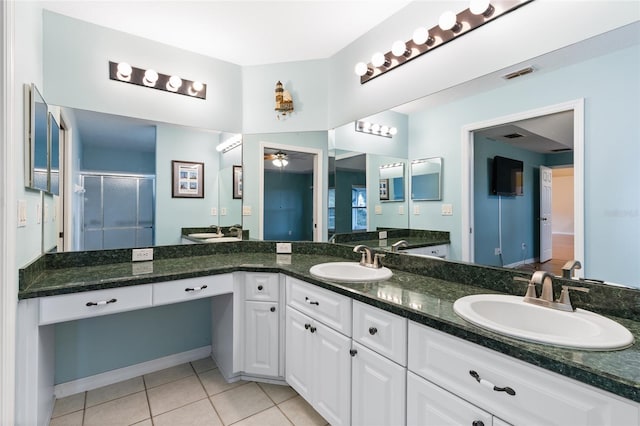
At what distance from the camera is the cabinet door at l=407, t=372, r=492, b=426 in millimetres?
924

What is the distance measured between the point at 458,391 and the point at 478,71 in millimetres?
1465

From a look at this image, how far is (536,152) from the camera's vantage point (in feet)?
4.33

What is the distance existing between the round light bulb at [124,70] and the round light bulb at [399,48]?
183cm

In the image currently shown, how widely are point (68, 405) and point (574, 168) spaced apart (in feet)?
9.62

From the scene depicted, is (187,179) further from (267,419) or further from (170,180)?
(267,419)

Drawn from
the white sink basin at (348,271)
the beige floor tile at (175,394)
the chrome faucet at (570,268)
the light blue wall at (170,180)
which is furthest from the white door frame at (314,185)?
the chrome faucet at (570,268)

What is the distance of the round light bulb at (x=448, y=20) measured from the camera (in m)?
1.55

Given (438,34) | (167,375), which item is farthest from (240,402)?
(438,34)

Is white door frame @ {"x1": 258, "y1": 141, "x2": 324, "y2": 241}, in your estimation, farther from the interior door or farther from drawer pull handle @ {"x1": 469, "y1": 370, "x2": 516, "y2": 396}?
drawer pull handle @ {"x1": 469, "y1": 370, "x2": 516, "y2": 396}

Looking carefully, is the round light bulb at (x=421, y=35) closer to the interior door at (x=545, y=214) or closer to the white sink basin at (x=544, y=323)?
the interior door at (x=545, y=214)

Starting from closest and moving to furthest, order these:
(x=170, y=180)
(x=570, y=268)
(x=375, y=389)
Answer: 1. (x=570, y=268)
2. (x=375, y=389)
3. (x=170, y=180)

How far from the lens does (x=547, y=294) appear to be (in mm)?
1113

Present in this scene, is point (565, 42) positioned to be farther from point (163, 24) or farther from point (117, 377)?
point (117, 377)

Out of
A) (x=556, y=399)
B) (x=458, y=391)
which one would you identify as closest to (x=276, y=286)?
(x=458, y=391)
